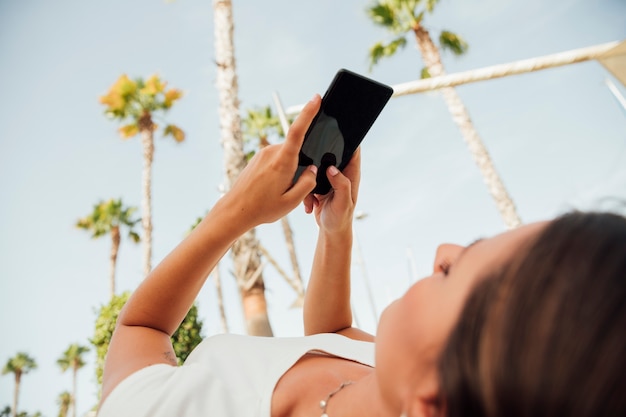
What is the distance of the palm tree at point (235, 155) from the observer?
255 inches

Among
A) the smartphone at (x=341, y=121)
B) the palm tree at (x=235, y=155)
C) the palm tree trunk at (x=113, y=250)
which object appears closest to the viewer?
the smartphone at (x=341, y=121)

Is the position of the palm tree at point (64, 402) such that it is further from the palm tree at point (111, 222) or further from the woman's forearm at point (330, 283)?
the woman's forearm at point (330, 283)

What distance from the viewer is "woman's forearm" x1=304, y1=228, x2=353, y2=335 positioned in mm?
1636

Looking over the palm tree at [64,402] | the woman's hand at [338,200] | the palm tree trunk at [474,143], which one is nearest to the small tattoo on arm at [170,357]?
the woman's hand at [338,200]

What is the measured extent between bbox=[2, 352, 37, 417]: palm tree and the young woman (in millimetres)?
58679

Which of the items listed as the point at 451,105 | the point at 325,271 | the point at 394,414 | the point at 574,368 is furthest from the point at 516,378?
the point at 451,105

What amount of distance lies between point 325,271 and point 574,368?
103 cm

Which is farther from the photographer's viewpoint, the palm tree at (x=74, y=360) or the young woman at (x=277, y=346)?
the palm tree at (x=74, y=360)

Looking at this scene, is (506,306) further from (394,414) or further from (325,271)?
(325,271)

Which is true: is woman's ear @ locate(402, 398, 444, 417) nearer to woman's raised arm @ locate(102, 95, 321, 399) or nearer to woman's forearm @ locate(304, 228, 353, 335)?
woman's raised arm @ locate(102, 95, 321, 399)

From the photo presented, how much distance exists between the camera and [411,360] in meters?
0.90

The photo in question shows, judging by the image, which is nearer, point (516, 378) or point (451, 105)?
point (516, 378)

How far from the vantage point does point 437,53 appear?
582 inches

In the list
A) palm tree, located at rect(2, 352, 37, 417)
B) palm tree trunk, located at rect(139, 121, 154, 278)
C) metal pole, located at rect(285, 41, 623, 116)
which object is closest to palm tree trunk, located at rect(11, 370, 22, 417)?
palm tree, located at rect(2, 352, 37, 417)
